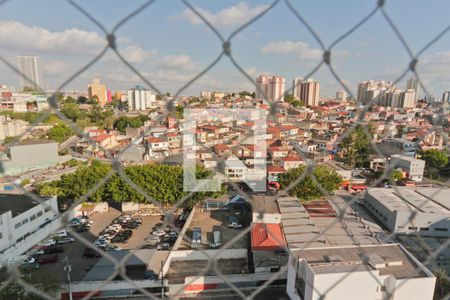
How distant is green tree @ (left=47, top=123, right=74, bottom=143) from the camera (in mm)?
9812

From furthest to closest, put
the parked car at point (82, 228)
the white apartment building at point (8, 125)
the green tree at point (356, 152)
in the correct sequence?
the green tree at point (356, 152), the white apartment building at point (8, 125), the parked car at point (82, 228)

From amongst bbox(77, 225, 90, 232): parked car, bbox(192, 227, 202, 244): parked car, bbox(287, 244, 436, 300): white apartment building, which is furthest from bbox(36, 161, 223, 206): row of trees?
bbox(287, 244, 436, 300): white apartment building

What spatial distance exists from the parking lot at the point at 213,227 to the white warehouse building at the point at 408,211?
7.44 ft

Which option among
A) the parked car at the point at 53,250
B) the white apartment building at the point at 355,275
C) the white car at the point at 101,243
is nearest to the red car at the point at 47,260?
the parked car at the point at 53,250

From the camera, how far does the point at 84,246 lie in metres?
4.45

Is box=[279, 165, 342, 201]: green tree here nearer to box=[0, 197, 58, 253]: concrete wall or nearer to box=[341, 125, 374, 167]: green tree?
box=[341, 125, 374, 167]: green tree

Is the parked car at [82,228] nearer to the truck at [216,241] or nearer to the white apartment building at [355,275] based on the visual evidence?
the truck at [216,241]

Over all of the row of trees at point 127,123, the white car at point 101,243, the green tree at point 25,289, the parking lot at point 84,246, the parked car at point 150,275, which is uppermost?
the row of trees at point 127,123

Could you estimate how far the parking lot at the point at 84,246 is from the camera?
3.81m

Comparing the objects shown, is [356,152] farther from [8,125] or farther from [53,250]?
[8,125]

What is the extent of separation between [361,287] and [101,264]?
9.99 feet

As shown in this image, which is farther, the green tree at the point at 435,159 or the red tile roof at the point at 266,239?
the green tree at the point at 435,159

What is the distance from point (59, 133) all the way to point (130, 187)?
6.17 m

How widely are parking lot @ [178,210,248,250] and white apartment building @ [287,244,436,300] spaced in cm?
173
